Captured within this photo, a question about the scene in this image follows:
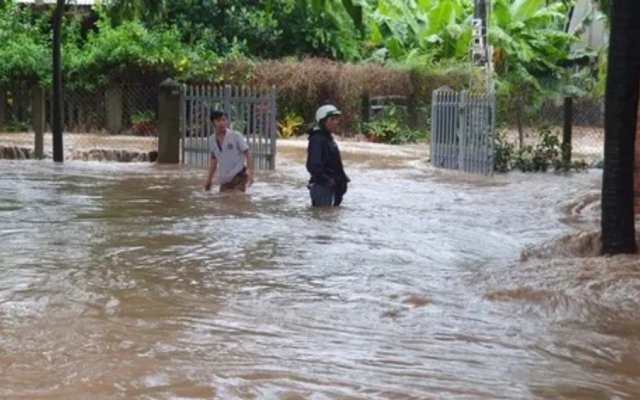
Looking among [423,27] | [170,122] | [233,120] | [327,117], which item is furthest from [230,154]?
[423,27]

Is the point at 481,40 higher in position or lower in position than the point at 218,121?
higher

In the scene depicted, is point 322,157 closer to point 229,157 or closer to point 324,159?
point 324,159

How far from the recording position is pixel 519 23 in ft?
112

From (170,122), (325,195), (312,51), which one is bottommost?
(325,195)

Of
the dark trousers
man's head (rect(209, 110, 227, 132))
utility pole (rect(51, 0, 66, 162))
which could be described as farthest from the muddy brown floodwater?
utility pole (rect(51, 0, 66, 162))

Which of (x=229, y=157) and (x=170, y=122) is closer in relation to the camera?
(x=229, y=157)

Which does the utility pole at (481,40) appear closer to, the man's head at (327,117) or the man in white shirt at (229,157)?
the man in white shirt at (229,157)

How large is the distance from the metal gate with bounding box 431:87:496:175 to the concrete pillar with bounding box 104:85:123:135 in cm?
1035

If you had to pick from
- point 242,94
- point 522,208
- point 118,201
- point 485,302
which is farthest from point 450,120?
point 485,302

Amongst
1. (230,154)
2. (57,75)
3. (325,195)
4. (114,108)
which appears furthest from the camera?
(114,108)

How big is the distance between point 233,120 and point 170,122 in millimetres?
1272

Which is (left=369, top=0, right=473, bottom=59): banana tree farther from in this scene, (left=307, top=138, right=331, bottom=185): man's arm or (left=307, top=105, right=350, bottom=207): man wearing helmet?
(left=307, top=138, right=331, bottom=185): man's arm

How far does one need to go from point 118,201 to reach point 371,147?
13.7 metres

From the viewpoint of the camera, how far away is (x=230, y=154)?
12789 millimetres
